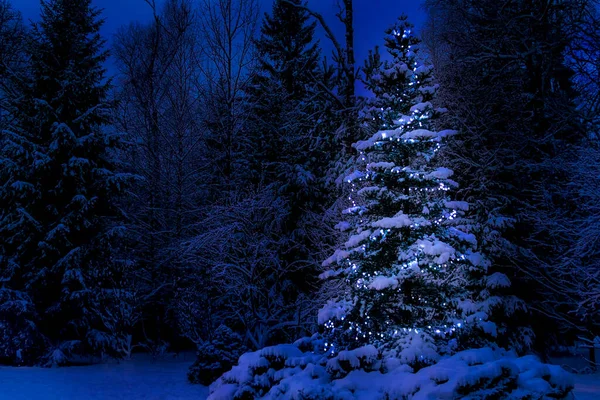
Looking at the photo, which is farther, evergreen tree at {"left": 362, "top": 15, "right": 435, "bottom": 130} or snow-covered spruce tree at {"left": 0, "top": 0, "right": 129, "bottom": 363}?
snow-covered spruce tree at {"left": 0, "top": 0, "right": 129, "bottom": 363}

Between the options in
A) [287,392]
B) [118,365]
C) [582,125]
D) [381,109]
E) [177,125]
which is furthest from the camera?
[177,125]

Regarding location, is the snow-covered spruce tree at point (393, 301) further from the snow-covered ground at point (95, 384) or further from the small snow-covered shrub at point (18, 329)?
the small snow-covered shrub at point (18, 329)

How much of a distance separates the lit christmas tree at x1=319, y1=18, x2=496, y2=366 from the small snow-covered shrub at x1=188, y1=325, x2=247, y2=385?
3.64 m

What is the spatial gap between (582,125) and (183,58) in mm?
15651

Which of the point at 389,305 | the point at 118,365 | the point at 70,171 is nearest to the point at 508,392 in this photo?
the point at 389,305

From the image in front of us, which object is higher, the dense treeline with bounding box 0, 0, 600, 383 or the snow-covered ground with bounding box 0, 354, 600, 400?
the dense treeline with bounding box 0, 0, 600, 383

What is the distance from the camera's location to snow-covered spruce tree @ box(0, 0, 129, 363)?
46.8 feet

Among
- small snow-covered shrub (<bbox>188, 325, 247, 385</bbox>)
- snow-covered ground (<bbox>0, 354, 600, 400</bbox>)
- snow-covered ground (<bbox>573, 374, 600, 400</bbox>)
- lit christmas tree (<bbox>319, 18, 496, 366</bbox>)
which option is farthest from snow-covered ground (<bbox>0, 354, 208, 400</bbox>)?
snow-covered ground (<bbox>573, 374, 600, 400</bbox>)

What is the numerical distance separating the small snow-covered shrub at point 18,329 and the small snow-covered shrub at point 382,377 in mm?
7457

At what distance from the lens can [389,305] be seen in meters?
9.14

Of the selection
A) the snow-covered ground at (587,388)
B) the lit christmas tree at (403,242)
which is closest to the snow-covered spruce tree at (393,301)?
the lit christmas tree at (403,242)

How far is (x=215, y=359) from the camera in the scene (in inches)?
478

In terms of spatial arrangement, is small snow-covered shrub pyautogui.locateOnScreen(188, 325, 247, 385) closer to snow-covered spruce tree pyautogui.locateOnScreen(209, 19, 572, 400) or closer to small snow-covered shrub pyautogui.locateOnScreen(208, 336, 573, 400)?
snow-covered spruce tree pyautogui.locateOnScreen(209, 19, 572, 400)

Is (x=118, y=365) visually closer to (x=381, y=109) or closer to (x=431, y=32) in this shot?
(x=381, y=109)
